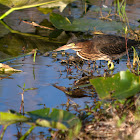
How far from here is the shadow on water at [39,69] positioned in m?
3.71

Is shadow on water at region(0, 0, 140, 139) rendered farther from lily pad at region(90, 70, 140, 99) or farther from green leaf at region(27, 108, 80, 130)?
lily pad at region(90, 70, 140, 99)

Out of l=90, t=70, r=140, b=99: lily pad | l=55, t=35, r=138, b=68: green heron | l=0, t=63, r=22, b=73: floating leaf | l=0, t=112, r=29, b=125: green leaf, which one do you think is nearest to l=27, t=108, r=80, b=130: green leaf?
l=0, t=112, r=29, b=125: green leaf

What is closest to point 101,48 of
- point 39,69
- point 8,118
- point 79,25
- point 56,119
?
point 39,69

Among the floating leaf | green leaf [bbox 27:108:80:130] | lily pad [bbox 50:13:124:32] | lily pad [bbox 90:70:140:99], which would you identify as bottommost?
green leaf [bbox 27:108:80:130]

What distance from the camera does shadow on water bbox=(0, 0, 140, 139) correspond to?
12.2 feet

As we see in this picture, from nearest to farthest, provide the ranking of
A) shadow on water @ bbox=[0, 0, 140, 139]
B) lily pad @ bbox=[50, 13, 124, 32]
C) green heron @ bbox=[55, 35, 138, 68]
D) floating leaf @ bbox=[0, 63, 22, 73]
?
1. shadow on water @ bbox=[0, 0, 140, 139]
2. floating leaf @ bbox=[0, 63, 22, 73]
3. green heron @ bbox=[55, 35, 138, 68]
4. lily pad @ bbox=[50, 13, 124, 32]

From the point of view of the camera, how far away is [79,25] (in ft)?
21.7

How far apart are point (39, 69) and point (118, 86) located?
1881 mm

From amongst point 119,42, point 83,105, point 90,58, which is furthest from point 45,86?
point 119,42

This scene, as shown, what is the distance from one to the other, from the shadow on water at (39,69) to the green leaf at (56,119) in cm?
23

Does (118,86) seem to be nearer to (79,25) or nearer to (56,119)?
(56,119)

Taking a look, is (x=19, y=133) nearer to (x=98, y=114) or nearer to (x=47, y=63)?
(x=98, y=114)

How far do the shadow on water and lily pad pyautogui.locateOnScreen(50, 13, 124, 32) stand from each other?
0.22m

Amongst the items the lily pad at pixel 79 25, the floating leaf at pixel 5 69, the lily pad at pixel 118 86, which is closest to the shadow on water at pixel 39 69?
the floating leaf at pixel 5 69
